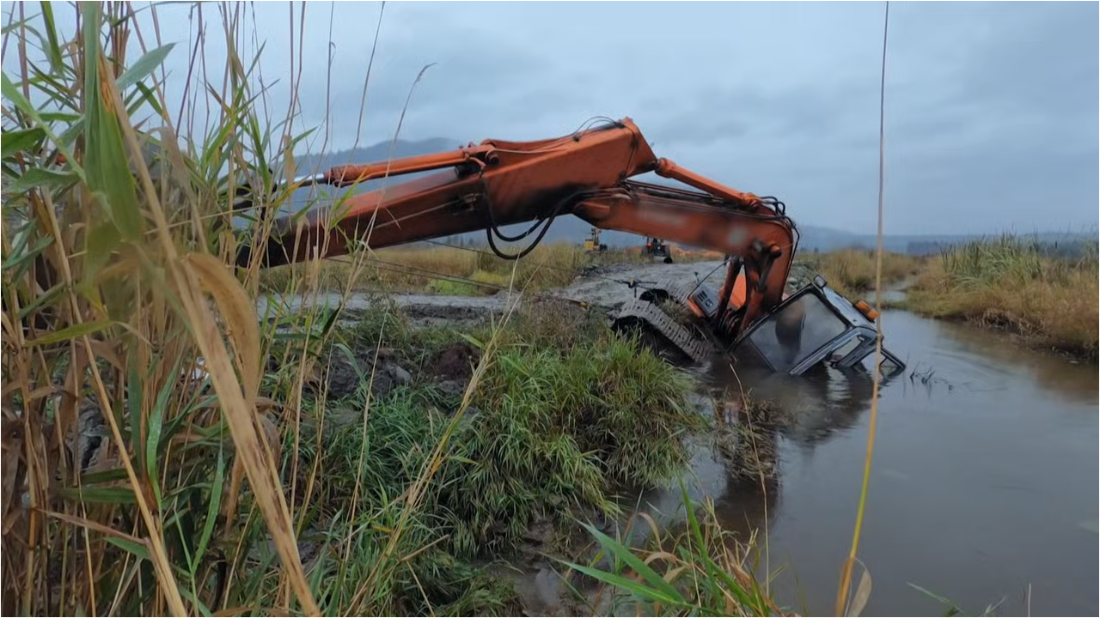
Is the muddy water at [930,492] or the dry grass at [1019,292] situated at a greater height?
the dry grass at [1019,292]

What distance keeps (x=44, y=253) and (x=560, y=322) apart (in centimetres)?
419

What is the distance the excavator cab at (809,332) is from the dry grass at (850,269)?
5707 millimetres

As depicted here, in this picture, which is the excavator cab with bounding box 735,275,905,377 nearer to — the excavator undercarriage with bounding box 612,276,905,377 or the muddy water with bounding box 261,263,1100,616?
the excavator undercarriage with bounding box 612,276,905,377

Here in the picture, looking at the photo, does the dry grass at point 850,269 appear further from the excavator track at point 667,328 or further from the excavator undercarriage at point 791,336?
the excavator track at point 667,328

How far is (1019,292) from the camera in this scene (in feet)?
30.4

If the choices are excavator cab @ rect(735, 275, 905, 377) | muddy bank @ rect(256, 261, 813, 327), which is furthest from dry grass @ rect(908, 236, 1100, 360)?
excavator cab @ rect(735, 275, 905, 377)

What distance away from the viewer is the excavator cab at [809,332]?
5.41 m

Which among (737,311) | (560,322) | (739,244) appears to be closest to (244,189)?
(560,322)

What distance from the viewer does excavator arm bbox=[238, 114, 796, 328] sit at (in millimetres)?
4082

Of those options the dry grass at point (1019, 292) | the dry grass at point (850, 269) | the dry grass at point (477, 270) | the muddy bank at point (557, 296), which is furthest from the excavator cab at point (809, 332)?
the dry grass at point (850, 269)

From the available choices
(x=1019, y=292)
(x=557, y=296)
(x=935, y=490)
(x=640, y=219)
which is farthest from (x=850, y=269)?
(x=935, y=490)

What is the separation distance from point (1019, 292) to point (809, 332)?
17.6 ft

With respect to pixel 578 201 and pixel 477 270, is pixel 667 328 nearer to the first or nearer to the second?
pixel 578 201

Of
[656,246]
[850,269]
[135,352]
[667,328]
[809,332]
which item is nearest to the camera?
[135,352]
